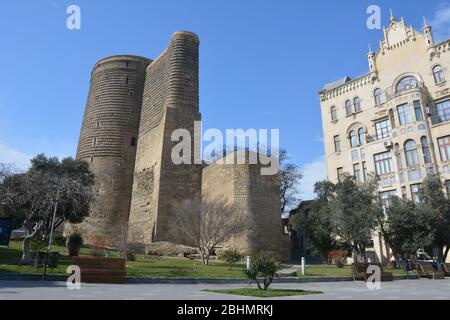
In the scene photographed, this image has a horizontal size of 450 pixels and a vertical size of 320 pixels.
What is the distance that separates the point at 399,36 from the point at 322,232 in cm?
1979

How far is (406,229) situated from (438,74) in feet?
49.1

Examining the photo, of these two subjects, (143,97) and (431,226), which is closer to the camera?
(431,226)

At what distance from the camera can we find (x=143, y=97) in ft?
132

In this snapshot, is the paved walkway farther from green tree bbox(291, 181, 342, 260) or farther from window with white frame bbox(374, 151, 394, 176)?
window with white frame bbox(374, 151, 394, 176)

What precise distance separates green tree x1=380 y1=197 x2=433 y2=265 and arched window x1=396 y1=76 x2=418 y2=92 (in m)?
11.6

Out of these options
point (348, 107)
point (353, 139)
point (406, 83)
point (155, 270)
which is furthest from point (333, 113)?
point (155, 270)

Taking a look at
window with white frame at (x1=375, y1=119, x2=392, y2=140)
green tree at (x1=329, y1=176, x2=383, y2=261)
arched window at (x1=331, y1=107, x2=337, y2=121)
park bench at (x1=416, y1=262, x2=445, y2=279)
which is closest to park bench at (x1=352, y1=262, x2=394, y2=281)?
park bench at (x1=416, y1=262, x2=445, y2=279)

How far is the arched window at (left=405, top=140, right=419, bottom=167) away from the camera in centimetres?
2816

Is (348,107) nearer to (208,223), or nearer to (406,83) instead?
(406,83)

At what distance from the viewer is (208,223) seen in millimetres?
22828

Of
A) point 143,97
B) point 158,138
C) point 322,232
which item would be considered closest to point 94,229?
point 158,138
